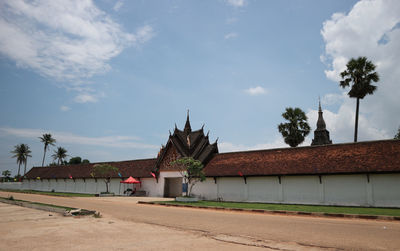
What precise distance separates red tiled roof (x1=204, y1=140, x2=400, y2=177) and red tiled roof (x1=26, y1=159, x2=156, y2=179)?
1195 centimetres

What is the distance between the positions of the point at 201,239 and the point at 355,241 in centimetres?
400

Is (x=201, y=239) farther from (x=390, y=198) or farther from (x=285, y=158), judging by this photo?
(x=285, y=158)

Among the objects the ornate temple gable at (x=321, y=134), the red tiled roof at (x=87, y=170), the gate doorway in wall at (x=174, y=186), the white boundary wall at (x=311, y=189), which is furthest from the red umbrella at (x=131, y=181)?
the ornate temple gable at (x=321, y=134)

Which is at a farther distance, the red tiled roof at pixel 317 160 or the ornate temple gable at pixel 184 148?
the ornate temple gable at pixel 184 148

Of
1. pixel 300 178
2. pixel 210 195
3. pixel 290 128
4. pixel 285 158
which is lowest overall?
pixel 210 195

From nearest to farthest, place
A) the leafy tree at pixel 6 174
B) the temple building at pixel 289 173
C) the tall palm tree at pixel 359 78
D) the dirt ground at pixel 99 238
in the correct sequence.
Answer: the dirt ground at pixel 99 238 → the temple building at pixel 289 173 → the tall palm tree at pixel 359 78 → the leafy tree at pixel 6 174

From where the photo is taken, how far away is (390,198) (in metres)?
19.5

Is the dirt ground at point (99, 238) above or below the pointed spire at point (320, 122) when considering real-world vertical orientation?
below

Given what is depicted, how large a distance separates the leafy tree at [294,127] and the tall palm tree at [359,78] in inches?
293

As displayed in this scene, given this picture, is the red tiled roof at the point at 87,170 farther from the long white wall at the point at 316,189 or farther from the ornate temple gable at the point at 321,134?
the ornate temple gable at the point at 321,134

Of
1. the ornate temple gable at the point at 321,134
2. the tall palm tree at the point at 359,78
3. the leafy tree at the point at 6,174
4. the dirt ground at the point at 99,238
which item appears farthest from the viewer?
the leafy tree at the point at 6,174

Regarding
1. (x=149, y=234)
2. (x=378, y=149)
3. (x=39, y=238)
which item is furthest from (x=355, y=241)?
(x=378, y=149)

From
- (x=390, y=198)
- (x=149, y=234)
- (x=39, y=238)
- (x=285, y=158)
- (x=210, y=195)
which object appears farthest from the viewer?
(x=210, y=195)

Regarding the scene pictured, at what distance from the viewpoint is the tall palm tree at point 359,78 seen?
32.4m
